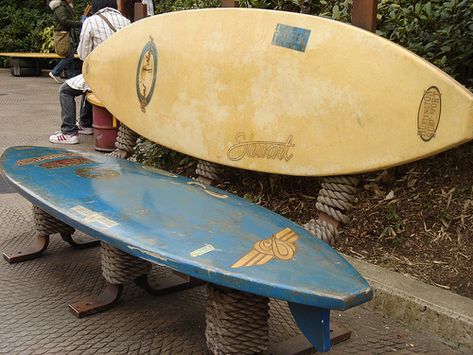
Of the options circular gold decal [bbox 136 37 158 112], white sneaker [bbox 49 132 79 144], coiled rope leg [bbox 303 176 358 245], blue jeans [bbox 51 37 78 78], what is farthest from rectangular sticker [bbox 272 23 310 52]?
blue jeans [bbox 51 37 78 78]

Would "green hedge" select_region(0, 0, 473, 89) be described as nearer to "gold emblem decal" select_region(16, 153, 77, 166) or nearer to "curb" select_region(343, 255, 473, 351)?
"curb" select_region(343, 255, 473, 351)

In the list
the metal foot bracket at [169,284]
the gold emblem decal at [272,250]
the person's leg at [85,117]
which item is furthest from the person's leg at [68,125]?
the gold emblem decal at [272,250]

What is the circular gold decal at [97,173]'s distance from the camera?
2902 mm

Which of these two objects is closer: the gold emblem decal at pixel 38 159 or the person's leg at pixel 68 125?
the gold emblem decal at pixel 38 159

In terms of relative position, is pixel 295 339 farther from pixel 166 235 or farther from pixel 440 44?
pixel 440 44

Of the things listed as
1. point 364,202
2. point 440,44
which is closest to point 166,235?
point 364,202

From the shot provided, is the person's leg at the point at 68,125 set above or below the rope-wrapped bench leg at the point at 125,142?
below

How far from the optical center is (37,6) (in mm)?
15969

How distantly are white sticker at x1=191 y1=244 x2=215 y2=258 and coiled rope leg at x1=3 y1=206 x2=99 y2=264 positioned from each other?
1541 millimetres

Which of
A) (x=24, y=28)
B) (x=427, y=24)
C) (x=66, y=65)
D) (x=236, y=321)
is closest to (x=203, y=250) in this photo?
(x=236, y=321)

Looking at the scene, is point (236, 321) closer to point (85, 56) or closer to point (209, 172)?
point (209, 172)

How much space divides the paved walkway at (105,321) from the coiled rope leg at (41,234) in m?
0.04

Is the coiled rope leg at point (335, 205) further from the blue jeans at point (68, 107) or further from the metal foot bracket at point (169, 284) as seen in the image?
the blue jeans at point (68, 107)

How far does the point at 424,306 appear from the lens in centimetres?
258
